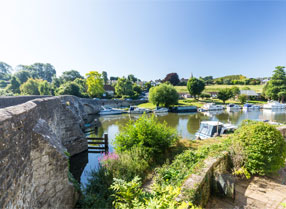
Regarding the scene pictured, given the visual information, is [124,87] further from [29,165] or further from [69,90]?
[29,165]

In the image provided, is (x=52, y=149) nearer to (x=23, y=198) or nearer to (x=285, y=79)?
(x=23, y=198)

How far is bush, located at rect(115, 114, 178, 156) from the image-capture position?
6047 mm

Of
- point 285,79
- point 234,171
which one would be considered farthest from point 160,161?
point 285,79

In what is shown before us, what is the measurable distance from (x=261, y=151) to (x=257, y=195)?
132 centimetres

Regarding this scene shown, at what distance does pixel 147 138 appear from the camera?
6102 mm

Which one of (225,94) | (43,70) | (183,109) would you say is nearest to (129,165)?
(183,109)

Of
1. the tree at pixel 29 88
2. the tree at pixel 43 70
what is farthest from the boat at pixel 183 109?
the tree at pixel 43 70

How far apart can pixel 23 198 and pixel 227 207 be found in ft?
15.1

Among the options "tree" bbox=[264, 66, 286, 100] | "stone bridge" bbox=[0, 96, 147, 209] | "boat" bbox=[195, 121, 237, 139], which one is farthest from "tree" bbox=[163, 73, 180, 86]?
"stone bridge" bbox=[0, 96, 147, 209]

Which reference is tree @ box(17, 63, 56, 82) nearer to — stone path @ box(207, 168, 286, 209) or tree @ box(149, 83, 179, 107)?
tree @ box(149, 83, 179, 107)

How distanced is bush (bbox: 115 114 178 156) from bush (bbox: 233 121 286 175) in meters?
2.84

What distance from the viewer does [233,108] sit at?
34250mm

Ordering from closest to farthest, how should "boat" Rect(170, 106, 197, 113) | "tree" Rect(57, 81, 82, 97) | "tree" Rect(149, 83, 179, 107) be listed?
"boat" Rect(170, 106, 197, 113) < "tree" Rect(149, 83, 179, 107) < "tree" Rect(57, 81, 82, 97)

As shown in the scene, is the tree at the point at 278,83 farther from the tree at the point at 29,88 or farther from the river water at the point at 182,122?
the tree at the point at 29,88
